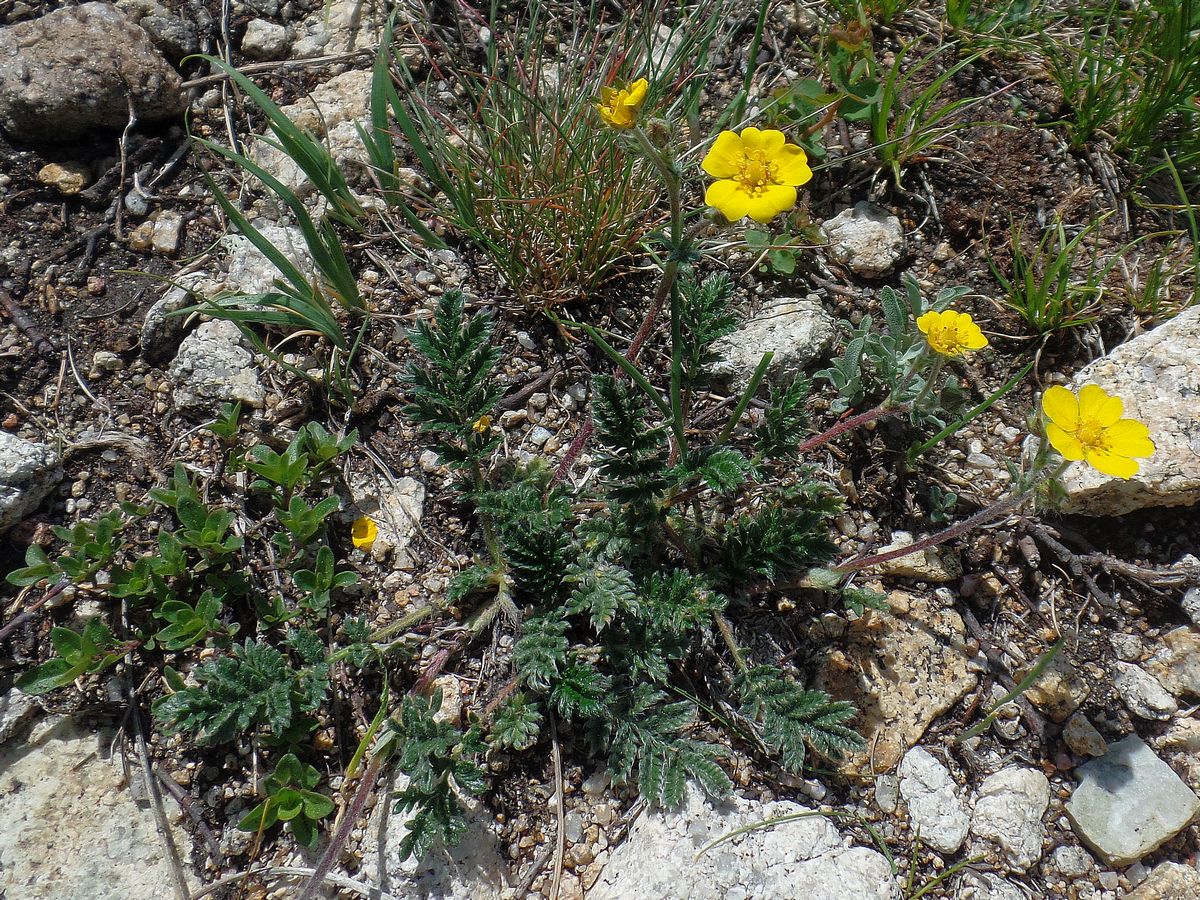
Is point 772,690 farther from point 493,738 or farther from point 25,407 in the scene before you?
point 25,407

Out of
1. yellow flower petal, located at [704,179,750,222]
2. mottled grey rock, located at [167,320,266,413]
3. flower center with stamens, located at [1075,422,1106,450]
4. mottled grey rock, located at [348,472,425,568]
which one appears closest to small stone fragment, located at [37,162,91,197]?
mottled grey rock, located at [167,320,266,413]

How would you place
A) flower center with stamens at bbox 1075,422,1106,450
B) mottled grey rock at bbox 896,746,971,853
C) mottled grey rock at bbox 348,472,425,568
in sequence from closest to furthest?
flower center with stamens at bbox 1075,422,1106,450 < mottled grey rock at bbox 896,746,971,853 < mottled grey rock at bbox 348,472,425,568

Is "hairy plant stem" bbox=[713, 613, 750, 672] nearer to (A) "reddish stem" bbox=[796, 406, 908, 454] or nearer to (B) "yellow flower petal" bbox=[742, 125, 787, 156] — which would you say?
(A) "reddish stem" bbox=[796, 406, 908, 454]

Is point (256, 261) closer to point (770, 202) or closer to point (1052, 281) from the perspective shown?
point (770, 202)

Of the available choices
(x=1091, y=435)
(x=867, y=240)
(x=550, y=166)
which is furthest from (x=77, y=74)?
(x=1091, y=435)

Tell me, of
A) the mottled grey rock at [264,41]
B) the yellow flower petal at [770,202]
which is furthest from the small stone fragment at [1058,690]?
the mottled grey rock at [264,41]
